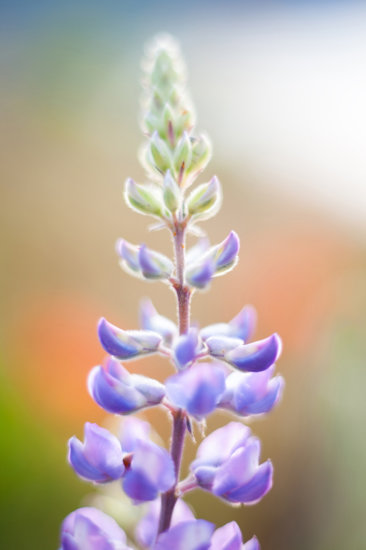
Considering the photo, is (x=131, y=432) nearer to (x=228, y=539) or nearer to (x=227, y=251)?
(x=228, y=539)

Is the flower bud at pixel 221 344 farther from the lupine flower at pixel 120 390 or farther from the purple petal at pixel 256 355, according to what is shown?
the lupine flower at pixel 120 390

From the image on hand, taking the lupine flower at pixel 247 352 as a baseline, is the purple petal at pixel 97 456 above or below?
below

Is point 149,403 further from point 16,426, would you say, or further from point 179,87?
point 16,426

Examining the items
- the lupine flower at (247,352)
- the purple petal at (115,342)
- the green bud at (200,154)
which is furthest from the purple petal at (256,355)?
the green bud at (200,154)

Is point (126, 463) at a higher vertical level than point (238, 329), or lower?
lower

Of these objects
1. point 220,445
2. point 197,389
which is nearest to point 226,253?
point 197,389

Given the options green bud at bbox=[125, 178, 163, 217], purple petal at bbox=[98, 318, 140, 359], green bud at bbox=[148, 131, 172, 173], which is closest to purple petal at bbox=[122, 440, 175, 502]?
purple petal at bbox=[98, 318, 140, 359]

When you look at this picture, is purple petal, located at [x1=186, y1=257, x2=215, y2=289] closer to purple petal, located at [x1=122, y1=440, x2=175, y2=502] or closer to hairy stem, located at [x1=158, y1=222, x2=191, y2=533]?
hairy stem, located at [x1=158, y1=222, x2=191, y2=533]
